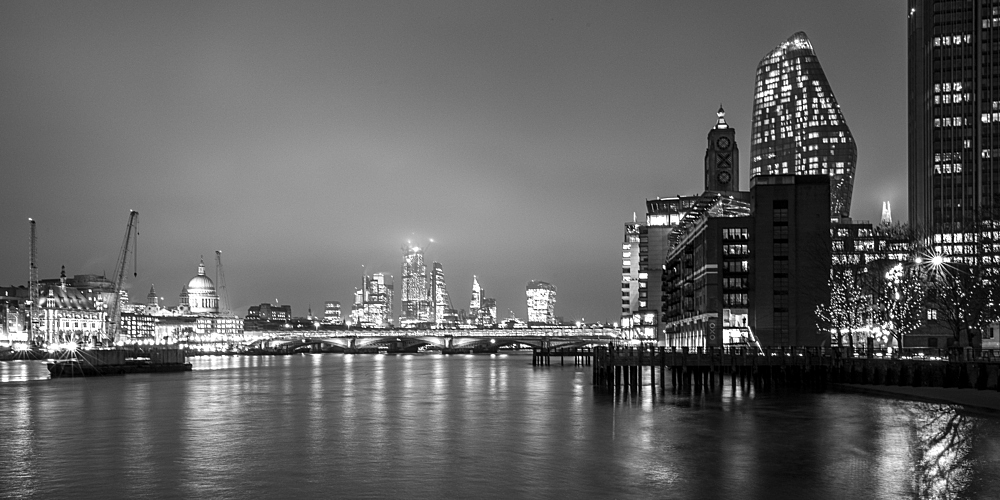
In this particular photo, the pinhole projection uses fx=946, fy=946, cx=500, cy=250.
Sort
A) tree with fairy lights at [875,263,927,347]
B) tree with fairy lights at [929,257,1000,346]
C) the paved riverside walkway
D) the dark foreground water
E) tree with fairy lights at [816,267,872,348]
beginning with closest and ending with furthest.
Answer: the dark foreground water < the paved riverside walkway < tree with fairy lights at [929,257,1000,346] < tree with fairy lights at [875,263,927,347] < tree with fairy lights at [816,267,872,348]

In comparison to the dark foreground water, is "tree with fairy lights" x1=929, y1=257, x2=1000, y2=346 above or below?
above

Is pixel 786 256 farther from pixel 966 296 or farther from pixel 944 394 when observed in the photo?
pixel 944 394

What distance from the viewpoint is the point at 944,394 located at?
76875 millimetres

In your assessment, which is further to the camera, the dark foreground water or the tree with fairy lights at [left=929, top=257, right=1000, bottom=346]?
the tree with fairy lights at [left=929, top=257, right=1000, bottom=346]

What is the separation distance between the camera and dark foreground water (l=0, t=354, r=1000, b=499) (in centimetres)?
4084

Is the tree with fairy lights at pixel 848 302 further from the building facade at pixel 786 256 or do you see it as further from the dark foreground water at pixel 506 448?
the dark foreground water at pixel 506 448

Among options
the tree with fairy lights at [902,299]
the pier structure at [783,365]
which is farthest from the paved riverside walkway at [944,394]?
the tree with fairy lights at [902,299]

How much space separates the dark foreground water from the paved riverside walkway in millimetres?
2264

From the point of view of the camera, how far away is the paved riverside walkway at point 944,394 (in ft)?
227

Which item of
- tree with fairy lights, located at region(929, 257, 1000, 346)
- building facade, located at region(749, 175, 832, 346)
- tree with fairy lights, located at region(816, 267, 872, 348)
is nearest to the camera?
tree with fairy lights, located at region(929, 257, 1000, 346)

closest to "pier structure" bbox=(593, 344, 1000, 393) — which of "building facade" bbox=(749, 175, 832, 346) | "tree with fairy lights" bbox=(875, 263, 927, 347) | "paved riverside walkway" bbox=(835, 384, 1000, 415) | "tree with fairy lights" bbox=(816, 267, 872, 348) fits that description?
"paved riverside walkway" bbox=(835, 384, 1000, 415)

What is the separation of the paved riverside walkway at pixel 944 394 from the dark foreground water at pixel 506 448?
7.43 feet

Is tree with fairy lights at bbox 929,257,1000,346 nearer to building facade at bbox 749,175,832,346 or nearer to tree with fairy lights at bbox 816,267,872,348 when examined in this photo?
tree with fairy lights at bbox 816,267,872,348

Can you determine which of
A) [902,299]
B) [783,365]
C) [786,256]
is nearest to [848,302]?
[902,299]
